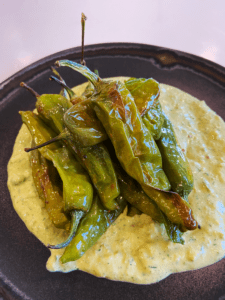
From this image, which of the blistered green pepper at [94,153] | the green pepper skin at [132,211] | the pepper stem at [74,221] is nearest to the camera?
the pepper stem at [74,221]

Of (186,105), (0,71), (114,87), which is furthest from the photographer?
(0,71)

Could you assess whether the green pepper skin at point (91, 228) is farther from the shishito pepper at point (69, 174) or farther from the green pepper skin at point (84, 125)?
the green pepper skin at point (84, 125)

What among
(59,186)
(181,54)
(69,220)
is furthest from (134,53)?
(69,220)

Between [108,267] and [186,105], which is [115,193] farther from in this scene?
[186,105]

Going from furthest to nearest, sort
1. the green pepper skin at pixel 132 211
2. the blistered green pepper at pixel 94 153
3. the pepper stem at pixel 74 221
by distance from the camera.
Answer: the green pepper skin at pixel 132 211 < the blistered green pepper at pixel 94 153 < the pepper stem at pixel 74 221

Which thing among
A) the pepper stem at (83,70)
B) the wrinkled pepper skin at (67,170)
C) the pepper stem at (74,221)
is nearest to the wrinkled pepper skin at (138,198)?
the wrinkled pepper skin at (67,170)

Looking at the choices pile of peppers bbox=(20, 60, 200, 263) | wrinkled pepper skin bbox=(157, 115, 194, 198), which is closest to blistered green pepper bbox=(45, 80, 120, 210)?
pile of peppers bbox=(20, 60, 200, 263)

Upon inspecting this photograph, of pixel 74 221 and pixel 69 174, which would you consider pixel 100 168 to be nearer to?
pixel 69 174

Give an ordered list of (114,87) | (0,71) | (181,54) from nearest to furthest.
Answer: (114,87)
(181,54)
(0,71)
